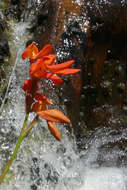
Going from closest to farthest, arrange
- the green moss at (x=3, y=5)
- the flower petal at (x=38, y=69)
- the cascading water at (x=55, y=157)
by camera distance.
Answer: the flower petal at (x=38, y=69) < the cascading water at (x=55, y=157) < the green moss at (x=3, y=5)

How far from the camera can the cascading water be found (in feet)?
5.44

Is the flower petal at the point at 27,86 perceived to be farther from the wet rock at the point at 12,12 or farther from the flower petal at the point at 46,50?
the wet rock at the point at 12,12

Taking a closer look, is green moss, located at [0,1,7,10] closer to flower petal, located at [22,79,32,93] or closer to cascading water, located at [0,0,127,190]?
cascading water, located at [0,0,127,190]

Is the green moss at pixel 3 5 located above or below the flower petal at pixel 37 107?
above

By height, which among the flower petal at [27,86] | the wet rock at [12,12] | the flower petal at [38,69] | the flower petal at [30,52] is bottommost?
the flower petal at [27,86]

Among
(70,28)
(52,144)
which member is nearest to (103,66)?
(70,28)

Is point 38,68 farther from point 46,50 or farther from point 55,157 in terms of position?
point 55,157

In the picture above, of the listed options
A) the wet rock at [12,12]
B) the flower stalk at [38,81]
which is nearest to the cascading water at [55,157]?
the wet rock at [12,12]

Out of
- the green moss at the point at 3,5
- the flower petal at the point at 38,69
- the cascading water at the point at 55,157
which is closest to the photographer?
the flower petal at the point at 38,69

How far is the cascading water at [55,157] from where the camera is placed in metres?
1.66

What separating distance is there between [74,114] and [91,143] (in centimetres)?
25

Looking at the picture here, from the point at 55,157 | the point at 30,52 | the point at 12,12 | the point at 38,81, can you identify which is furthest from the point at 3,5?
the point at 38,81

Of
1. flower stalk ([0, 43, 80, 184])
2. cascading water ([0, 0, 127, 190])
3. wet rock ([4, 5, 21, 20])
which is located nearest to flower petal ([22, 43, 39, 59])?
flower stalk ([0, 43, 80, 184])

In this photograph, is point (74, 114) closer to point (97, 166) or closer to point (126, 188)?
point (97, 166)
